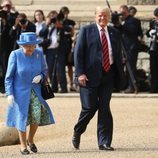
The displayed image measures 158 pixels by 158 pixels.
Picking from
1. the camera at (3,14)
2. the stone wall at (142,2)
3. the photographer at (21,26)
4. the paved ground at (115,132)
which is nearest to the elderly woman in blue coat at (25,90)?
the paved ground at (115,132)

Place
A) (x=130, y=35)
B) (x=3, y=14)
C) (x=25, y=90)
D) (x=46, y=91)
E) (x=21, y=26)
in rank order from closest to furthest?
(x=25, y=90) → (x=46, y=91) → (x=21, y=26) → (x=3, y=14) → (x=130, y=35)

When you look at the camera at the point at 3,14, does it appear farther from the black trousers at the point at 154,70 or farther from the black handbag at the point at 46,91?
the black handbag at the point at 46,91

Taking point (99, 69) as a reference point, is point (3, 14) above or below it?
below

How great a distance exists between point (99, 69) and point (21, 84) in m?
0.97

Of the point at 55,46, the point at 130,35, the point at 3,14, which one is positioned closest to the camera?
the point at 3,14

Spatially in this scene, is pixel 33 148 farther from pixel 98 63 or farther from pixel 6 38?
pixel 6 38

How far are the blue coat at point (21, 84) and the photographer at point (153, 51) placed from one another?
7364mm

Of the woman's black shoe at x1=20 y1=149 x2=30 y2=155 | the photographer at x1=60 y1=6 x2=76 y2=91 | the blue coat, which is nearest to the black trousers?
the photographer at x1=60 y1=6 x2=76 y2=91

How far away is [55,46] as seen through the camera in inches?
742

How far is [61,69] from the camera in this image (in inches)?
741

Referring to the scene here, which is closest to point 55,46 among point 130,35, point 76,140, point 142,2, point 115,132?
point 130,35

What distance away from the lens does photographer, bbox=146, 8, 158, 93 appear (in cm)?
1834

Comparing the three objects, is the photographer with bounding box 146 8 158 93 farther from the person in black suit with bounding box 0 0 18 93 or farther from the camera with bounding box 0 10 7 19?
the camera with bounding box 0 10 7 19

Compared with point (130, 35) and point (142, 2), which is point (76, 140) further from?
→ point (142, 2)
